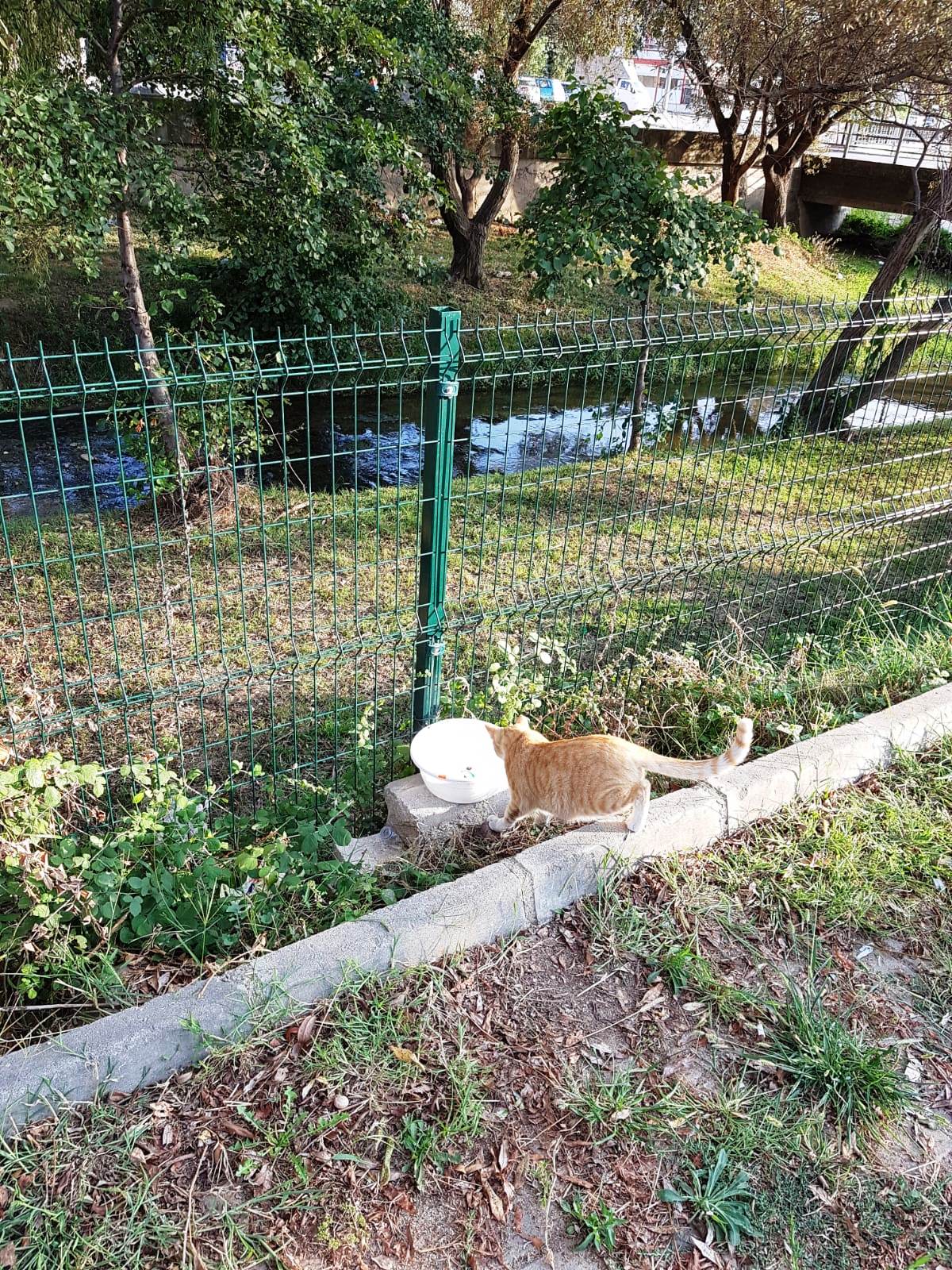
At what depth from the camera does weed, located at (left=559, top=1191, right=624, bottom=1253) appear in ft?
7.50

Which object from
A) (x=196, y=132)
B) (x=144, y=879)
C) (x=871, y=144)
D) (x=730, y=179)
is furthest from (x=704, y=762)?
(x=871, y=144)

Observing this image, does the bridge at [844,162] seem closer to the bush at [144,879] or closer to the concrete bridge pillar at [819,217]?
the concrete bridge pillar at [819,217]

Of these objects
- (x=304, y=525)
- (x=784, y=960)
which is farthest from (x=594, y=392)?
(x=784, y=960)

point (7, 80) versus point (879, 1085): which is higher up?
point (7, 80)

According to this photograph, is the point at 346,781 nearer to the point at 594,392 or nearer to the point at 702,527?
the point at 702,527

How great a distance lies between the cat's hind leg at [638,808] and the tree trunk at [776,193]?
56.2ft

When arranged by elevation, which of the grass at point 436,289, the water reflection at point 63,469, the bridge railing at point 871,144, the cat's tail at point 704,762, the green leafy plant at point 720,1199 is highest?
the bridge railing at point 871,144

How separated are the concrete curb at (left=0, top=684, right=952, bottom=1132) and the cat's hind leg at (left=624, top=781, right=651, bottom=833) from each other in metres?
0.04

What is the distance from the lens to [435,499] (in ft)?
11.7

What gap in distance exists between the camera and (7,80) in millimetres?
4723

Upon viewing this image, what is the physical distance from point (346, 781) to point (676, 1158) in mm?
1990

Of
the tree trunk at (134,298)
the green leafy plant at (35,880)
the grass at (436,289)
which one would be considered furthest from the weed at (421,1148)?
the grass at (436,289)

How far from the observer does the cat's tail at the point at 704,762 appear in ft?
10.8

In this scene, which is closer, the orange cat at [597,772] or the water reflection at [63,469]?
the orange cat at [597,772]
